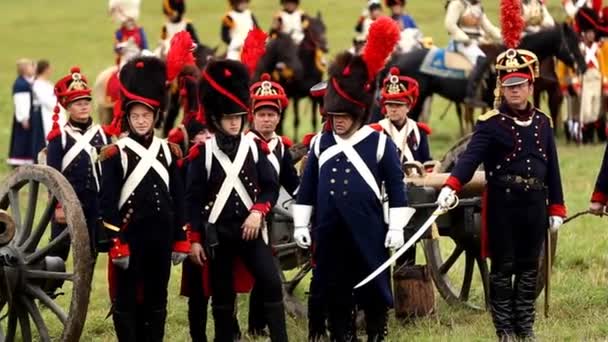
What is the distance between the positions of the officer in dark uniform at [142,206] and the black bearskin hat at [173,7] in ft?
41.4

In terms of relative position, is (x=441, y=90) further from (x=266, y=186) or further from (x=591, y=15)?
(x=266, y=186)

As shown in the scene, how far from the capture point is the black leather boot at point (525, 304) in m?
7.75

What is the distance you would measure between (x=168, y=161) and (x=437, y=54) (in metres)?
11.0

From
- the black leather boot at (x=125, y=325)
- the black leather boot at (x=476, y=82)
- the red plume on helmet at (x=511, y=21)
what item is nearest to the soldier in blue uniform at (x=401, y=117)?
the red plume on helmet at (x=511, y=21)

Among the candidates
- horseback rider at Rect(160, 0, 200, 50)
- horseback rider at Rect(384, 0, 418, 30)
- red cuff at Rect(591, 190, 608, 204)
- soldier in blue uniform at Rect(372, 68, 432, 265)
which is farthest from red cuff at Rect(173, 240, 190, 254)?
horseback rider at Rect(384, 0, 418, 30)

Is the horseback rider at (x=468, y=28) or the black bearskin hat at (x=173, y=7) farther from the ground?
the black bearskin hat at (x=173, y=7)

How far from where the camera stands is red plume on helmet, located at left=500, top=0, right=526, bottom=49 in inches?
318

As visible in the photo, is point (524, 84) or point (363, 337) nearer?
point (524, 84)

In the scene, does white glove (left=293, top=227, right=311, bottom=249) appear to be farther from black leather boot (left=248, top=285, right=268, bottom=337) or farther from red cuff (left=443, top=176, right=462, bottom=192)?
black leather boot (left=248, top=285, right=268, bottom=337)

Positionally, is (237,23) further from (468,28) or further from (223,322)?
(223,322)

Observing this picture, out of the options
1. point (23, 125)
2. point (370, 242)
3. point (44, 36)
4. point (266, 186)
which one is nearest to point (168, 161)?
point (266, 186)

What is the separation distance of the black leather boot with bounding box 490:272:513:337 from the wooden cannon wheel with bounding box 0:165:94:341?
204 centimetres

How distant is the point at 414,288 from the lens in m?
8.58

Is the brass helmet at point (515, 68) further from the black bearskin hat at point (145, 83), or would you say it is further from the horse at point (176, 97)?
the horse at point (176, 97)
